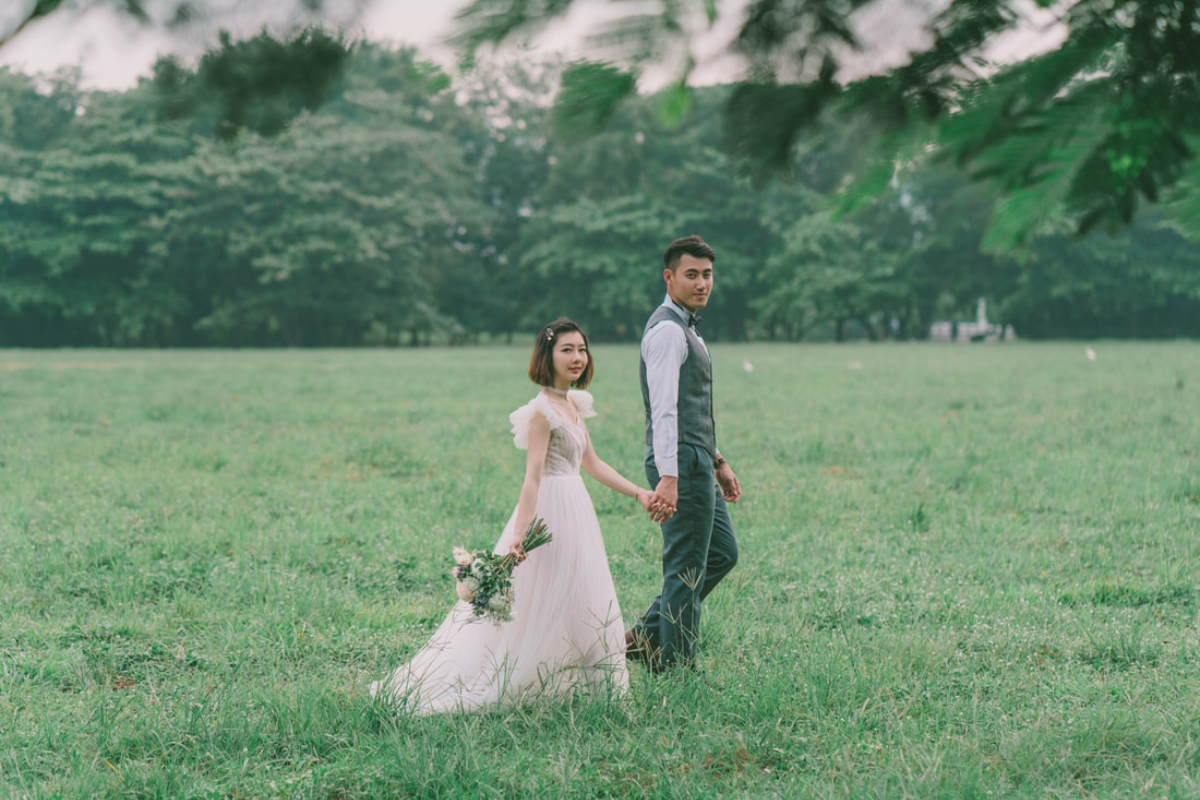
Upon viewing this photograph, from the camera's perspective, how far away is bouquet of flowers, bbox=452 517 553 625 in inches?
140

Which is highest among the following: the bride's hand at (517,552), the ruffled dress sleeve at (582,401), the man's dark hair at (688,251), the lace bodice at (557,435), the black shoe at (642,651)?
the man's dark hair at (688,251)

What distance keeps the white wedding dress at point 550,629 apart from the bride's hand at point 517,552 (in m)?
0.15

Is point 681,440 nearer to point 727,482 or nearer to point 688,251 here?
point 727,482

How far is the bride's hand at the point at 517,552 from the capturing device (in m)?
3.63

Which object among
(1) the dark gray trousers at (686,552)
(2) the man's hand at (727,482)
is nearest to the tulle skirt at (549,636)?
(1) the dark gray trousers at (686,552)

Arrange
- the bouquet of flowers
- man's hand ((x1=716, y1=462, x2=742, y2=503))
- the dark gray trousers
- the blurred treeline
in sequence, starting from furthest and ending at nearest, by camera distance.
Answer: the blurred treeline < man's hand ((x1=716, y1=462, x2=742, y2=503)) < the dark gray trousers < the bouquet of flowers

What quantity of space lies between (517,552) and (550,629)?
1.20 feet

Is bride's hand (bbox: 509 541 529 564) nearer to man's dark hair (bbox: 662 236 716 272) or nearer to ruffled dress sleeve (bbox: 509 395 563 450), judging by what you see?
ruffled dress sleeve (bbox: 509 395 563 450)

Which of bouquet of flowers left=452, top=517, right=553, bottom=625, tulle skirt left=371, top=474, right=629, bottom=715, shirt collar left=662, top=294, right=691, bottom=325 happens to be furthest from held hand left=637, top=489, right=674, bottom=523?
shirt collar left=662, top=294, right=691, bottom=325

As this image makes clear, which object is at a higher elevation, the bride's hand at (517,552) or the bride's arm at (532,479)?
the bride's arm at (532,479)

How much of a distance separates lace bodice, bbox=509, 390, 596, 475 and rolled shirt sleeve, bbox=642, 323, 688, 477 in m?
0.28

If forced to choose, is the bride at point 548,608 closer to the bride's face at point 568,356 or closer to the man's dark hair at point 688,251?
the bride's face at point 568,356

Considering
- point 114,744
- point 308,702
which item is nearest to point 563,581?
point 308,702

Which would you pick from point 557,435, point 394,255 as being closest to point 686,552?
point 557,435
